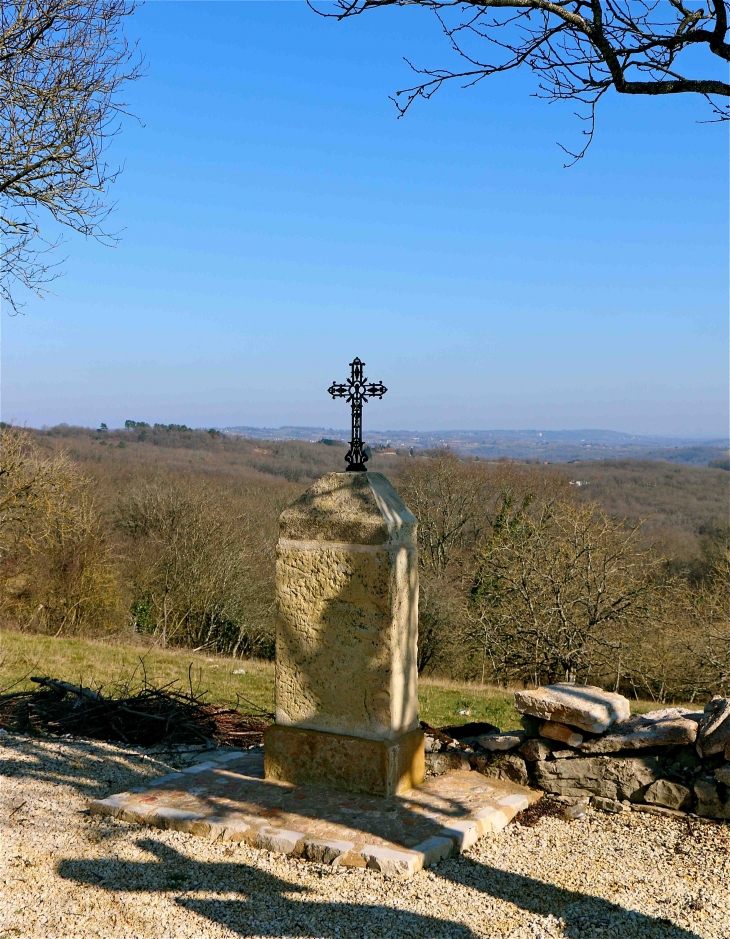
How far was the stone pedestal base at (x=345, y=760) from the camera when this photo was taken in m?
5.64

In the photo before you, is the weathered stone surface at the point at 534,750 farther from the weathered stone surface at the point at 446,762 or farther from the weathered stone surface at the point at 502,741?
the weathered stone surface at the point at 446,762

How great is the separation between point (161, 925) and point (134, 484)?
1057 inches

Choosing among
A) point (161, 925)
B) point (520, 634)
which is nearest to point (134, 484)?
point (520, 634)

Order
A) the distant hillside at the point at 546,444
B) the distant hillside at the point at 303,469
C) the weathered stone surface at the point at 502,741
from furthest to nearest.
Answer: the distant hillside at the point at 546,444, the distant hillside at the point at 303,469, the weathered stone surface at the point at 502,741

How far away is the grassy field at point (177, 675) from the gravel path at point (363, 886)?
579 cm

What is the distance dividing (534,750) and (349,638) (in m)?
1.67

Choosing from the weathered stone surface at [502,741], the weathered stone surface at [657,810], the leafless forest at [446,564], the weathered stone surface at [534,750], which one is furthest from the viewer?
the leafless forest at [446,564]

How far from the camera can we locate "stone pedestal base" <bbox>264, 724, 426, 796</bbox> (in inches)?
222

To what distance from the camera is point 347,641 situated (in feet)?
18.9

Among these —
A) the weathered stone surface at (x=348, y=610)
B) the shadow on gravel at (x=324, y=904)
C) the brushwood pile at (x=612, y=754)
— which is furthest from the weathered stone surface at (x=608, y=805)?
the weathered stone surface at (x=348, y=610)

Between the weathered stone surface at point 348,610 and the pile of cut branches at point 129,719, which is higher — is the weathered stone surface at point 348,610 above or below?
above

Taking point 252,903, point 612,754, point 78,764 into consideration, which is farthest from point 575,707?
point 78,764

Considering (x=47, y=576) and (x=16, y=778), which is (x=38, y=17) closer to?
(x=16, y=778)

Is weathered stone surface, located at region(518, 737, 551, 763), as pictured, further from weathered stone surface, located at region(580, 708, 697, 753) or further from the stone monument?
the stone monument
